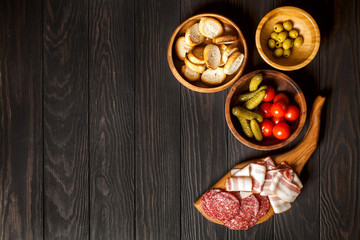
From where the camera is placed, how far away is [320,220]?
1.14 m

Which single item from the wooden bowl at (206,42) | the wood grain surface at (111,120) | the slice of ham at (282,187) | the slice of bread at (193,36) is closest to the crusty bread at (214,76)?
Answer: the wooden bowl at (206,42)

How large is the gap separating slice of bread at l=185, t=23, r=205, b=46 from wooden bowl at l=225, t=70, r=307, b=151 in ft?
0.76

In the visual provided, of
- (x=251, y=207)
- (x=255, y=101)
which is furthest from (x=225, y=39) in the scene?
(x=251, y=207)

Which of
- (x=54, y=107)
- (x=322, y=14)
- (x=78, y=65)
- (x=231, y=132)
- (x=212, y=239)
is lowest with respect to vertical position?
(x=212, y=239)

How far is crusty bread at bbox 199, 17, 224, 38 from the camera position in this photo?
3.45ft

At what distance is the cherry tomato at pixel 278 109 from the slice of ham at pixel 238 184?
283mm

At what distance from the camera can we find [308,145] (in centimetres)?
110

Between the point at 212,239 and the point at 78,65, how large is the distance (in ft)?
3.17

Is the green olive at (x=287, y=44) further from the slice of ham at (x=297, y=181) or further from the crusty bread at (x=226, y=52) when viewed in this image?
the slice of ham at (x=297, y=181)

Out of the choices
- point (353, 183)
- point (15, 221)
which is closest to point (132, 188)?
point (15, 221)

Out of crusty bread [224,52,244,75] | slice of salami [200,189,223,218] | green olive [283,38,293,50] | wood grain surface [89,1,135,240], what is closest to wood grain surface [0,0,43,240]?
wood grain surface [89,1,135,240]

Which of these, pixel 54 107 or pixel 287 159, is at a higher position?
pixel 54 107

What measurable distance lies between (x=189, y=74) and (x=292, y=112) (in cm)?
43

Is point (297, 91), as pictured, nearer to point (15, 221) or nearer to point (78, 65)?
point (78, 65)
